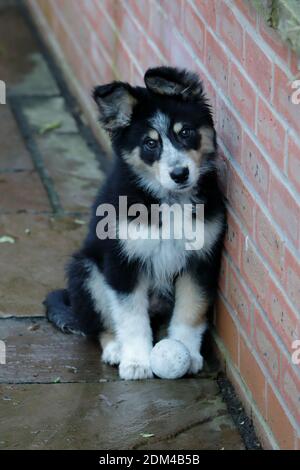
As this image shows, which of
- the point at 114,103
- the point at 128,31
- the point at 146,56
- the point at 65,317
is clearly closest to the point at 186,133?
the point at 114,103

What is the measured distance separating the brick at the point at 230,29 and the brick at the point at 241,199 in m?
0.47

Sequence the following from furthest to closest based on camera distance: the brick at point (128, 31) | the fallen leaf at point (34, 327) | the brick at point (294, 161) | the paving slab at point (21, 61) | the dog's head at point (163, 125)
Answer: the paving slab at point (21, 61) → the brick at point (128, 31) → the fallen leaf at point (34, 327) → the dog's head at point (163, 125) → the brick at point (294, 161)

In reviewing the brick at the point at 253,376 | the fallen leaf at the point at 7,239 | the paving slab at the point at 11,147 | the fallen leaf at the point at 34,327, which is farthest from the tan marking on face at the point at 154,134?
the paving slab at the point at 11,147

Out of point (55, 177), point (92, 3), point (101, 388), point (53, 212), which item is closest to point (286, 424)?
point (101, 388)

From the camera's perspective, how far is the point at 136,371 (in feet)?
13.6

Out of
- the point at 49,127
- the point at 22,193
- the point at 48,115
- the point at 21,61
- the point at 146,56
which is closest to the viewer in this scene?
the point at 146,56

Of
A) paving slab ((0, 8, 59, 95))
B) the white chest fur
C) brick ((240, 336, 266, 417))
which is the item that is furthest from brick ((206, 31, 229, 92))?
paving slab ((0, 8, 59, 95))

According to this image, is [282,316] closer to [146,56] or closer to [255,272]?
[255,272]

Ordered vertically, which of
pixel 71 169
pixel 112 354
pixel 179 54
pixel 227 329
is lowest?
pixel 71 169

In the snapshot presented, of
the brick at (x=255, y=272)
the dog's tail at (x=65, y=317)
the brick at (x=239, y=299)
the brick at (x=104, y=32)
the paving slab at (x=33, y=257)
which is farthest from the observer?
the brick at (x=104, y=32)

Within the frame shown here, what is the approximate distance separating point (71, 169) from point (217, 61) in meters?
2.29

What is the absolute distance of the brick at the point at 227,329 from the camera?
13.2ft

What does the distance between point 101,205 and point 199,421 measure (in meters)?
1.01

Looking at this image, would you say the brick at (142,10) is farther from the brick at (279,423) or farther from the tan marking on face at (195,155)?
the brick at (279,423)
